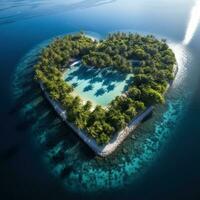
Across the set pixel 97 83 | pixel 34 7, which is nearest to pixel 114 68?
pixel 97 83

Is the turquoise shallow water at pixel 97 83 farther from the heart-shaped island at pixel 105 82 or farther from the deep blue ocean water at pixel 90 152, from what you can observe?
the deep blue ocean water at pixel 90 152

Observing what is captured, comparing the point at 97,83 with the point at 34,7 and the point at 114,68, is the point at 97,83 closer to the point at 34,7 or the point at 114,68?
the point at 114,68

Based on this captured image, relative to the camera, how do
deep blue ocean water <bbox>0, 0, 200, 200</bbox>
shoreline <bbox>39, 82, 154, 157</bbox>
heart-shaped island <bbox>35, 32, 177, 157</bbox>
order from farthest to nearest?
heart-shaped island <bbox>35, 32, 177, 157</bbox> → shoreline <bbox>39, 82, 154, 157</bbox> → deep blue ocean water <bbox>0, 0, 200, 200</bbox>

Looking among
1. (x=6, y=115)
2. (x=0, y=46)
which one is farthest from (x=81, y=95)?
(x=0, y=46)

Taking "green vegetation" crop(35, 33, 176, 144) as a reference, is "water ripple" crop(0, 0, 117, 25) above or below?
below

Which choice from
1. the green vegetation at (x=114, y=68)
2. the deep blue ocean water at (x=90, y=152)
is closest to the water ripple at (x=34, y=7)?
the deep blue ocean water at (x=90, y=152)

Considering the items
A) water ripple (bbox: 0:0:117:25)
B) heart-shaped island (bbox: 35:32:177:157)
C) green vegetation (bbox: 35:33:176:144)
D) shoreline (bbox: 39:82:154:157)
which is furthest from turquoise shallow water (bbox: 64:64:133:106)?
water ripple (bbox: 0:0:117:25)

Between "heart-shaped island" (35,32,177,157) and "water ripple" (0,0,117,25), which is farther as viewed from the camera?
"water ripple" (0,0,117,25)

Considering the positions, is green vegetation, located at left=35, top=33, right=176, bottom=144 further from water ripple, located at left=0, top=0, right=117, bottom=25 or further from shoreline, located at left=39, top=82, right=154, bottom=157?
water ripple, located at left=0, top=0, right=117, bottom=25
